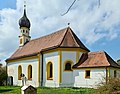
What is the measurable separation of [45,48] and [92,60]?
7160mm

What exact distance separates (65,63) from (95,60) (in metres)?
3.84

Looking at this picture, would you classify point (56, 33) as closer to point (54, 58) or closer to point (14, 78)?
point (54, 58)

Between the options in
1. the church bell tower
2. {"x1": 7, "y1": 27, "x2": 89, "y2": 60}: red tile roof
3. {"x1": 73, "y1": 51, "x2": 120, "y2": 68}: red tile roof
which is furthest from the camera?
the church bell tower

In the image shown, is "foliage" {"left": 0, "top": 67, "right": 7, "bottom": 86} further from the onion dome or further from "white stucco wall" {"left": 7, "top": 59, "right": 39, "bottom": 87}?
the onion dome

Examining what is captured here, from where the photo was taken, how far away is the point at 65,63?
3098cm

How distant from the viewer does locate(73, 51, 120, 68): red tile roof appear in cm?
2840

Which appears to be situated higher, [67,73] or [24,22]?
[24,22]

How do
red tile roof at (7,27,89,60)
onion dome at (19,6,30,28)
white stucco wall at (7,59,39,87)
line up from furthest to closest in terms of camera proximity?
onion dome at (19,6,30,28)
white stucco wall at (7,59,39,87)
red tile roof at (7,27,89,60)

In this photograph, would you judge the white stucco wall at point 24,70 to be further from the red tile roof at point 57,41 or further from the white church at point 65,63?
the red tile roof at point 57,41

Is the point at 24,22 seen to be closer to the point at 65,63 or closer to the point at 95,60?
the point at 65,63

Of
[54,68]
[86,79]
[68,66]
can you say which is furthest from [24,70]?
[86,79]

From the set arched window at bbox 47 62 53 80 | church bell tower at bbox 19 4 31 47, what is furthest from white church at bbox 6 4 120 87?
church bell tower at bbox 19 4 31 47

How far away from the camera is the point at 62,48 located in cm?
3086

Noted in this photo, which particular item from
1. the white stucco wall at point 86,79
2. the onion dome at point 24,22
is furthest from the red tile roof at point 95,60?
the onion dome at point 24,22
